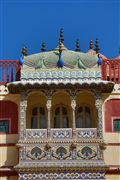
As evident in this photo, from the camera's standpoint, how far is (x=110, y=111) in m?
20.8

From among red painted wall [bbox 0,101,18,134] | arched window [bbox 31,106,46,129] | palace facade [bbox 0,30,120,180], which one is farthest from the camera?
red painted wall [bbox 0,101,18,134]

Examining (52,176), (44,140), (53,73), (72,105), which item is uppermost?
(53,73)

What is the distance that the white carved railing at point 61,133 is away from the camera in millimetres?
19641

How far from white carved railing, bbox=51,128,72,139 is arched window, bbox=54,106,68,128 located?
936 millimetres

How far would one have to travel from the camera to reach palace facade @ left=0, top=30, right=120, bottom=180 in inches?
758

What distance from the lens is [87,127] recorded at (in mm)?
20641

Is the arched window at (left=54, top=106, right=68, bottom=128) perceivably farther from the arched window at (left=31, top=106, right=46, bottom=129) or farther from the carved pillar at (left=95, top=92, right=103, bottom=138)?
the carved pillar at (left=95, top=92, right=103, bottom=138)

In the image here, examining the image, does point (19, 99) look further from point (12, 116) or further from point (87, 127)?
point (87, 127)

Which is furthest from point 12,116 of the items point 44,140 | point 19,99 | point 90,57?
point 90,57

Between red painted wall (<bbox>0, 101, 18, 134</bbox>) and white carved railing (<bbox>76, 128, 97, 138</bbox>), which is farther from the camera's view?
red painted wall (<bbox>0, 101, 18, 134</bbox>)

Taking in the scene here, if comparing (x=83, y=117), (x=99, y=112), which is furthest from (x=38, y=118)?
(x=99, y=112)

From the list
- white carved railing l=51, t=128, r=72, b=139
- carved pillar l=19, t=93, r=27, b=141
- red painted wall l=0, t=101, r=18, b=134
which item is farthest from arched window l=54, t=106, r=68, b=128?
red painted wall l=0, t=101, r=18, b=134

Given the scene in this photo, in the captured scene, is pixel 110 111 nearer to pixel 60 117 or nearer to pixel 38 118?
pixel 60 117

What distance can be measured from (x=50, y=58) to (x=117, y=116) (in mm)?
3602
